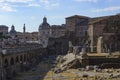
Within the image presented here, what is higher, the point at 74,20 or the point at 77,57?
the point at 74,20

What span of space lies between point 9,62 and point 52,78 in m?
7.40

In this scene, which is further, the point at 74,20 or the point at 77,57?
the point at 74,20

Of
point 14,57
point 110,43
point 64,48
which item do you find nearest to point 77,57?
point 14,57

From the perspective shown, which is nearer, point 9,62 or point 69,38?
point 9,62

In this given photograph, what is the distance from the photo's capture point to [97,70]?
1930 inches

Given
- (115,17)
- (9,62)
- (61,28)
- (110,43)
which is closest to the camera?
(9,62)

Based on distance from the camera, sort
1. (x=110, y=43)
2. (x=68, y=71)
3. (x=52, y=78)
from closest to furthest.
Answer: (x=52, y=78)
(x=68, y=71)
(x=110, y=43)

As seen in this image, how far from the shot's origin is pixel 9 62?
1842 inches

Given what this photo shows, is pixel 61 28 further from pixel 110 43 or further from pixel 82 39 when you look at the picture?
pixel 110 43

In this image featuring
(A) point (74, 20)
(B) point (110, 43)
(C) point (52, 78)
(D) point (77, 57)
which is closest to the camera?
(C) point (52, 78)

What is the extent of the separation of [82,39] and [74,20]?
9179 mm

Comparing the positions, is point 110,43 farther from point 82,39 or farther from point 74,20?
point 74,20

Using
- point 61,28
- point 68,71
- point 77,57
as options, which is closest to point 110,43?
point 77,57

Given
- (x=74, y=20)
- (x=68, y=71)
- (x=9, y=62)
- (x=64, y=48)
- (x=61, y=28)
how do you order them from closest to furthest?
1. (x=9, y=62)
2. (x=68, y=71)
3. (x=64, y=48)
4. (x=74, y=20)
5. (x=61, y=28)
